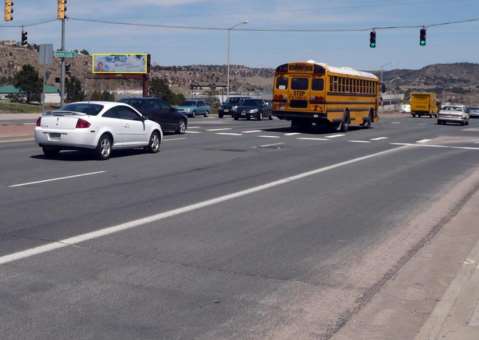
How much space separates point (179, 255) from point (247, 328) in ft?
8.97

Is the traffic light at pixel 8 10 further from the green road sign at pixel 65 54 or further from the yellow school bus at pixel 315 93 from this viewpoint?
the yellow school bus at pixel 315 93

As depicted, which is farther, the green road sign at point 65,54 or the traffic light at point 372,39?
the traffic light at point 372,39

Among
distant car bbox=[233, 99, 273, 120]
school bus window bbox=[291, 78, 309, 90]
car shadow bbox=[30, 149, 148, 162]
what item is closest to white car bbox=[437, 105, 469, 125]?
distant car bbox=[233, 99, 273, 120]

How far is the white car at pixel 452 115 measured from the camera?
187 ft

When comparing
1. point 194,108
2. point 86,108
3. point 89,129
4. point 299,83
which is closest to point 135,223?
point 89,129

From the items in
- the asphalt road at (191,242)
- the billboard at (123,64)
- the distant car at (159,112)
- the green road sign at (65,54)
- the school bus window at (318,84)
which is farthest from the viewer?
the billboard at (123,64)

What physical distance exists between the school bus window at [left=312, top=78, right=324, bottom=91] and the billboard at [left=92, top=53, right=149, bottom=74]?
43659mm

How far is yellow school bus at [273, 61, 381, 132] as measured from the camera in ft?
113

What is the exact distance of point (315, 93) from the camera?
34594 mm

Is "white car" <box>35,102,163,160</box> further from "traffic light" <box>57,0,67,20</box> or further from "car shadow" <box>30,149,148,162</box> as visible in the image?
"traffic light" <box>57,0,67,20</box>

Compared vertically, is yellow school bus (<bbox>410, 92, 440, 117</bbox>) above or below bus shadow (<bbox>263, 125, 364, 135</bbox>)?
above

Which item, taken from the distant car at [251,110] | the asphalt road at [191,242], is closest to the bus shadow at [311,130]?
the distant car at [251,110]

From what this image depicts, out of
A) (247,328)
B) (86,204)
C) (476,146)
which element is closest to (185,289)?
(247,328)

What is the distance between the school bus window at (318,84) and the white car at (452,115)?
25632 mm
